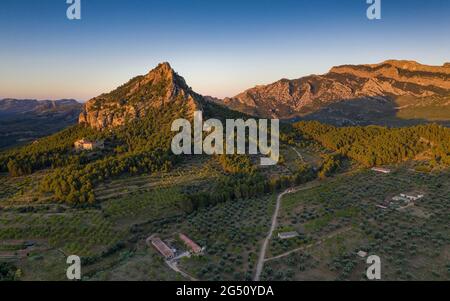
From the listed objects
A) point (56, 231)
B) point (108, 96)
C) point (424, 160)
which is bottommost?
point (56, 231)

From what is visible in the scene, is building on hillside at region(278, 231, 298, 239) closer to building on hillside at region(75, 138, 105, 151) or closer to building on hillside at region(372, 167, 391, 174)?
building on hillside at region(372, 167, 391, 174)

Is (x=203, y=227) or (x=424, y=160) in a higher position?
(x=424, y=160)

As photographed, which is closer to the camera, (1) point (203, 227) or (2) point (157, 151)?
(1) point (203, 227)

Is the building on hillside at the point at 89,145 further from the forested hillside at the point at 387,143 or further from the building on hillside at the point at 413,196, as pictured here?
the building on hillside at the point at 413,196

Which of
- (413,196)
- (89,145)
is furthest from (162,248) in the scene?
(89,145)
